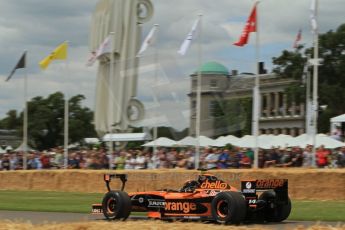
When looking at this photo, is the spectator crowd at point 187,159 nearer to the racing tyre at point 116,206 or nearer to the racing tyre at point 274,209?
the racing tyre at point 116,206

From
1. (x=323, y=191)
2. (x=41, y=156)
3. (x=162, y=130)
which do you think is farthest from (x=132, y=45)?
(x=323, y=191)

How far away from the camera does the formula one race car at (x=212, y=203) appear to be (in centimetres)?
1420

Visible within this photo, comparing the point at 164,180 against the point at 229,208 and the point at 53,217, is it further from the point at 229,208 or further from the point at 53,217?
the point at 229,208

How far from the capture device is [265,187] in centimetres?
1502

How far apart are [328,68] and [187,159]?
39.0m

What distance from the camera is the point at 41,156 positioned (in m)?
36.4

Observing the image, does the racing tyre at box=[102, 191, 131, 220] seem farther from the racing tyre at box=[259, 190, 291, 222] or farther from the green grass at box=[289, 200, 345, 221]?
the green grass at box=[289, 200, 345, 221]

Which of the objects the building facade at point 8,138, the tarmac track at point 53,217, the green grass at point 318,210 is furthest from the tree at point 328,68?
the building facade at point 8,138

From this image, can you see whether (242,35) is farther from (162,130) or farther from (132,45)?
(132,45)

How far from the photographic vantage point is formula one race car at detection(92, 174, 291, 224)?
14.2 meters

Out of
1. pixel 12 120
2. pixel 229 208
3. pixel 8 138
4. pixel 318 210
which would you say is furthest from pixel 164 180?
pixel 8 138

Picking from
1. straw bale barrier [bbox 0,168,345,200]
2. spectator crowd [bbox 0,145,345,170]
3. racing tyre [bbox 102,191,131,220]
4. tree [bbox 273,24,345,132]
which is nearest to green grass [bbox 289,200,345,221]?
straw bale barrier [bbox 0,168,345,200]

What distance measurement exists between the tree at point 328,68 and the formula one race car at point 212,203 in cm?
4861

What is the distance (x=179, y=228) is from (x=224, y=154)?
17022 mm
